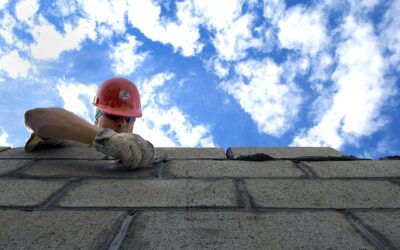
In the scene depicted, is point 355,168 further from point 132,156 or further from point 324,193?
point 132,156

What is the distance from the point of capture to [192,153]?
246 cm

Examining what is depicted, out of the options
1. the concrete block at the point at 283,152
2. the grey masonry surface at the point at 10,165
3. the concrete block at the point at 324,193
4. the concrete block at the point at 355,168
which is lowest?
the concrete block at the point at 324,193

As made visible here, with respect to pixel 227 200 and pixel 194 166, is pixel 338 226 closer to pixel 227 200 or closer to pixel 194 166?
pixel 227 200

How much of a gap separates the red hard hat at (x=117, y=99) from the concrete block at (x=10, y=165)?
3.33ft

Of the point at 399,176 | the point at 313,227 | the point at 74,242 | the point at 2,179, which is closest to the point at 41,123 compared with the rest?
the point at 2,179

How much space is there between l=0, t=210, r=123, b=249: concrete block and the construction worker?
1.83 feet

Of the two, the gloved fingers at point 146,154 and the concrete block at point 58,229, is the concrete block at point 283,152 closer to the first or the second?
the gloved fingers at point 146,154

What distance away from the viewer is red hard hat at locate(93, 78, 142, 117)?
126 inches

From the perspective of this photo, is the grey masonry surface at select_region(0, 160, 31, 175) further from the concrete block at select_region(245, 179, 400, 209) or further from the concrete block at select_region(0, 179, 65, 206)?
the concrete block at select_region(245, 179, 400, 209)

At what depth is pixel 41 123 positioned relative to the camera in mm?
2252

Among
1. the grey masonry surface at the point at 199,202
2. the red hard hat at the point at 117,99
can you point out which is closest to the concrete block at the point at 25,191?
the grey masonry surface at the point at 199,202

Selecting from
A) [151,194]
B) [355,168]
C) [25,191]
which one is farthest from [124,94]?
[355,168]

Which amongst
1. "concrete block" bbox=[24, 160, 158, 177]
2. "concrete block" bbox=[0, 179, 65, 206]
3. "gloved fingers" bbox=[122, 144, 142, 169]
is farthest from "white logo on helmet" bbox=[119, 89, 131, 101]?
"concrete block" bbox=[0, 179, 65, 206]

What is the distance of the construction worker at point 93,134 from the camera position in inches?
76.8
